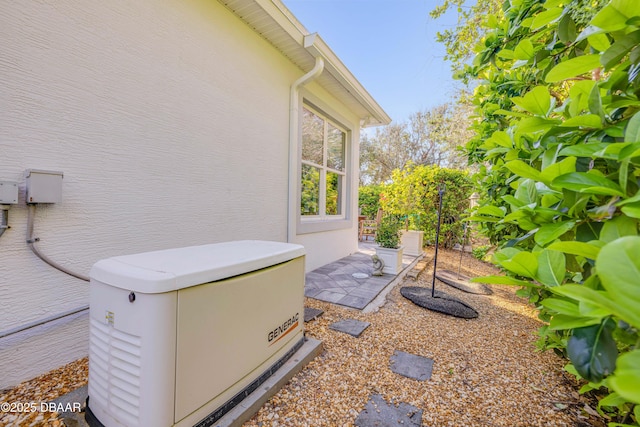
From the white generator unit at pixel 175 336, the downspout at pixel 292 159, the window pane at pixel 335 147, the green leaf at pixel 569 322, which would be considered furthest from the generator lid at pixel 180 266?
the window pane at pixel 335 147

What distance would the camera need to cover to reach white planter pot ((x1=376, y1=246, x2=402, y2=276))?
173 inches

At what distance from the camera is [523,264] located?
649 millimetres

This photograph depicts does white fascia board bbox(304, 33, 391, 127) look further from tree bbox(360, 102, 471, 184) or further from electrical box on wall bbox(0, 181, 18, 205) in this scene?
tree bbox(360, 102, 471, 184)

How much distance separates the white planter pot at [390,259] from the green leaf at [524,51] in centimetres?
349

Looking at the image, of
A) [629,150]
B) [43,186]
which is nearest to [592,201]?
[629,150]

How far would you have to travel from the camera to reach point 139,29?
2.17 metres

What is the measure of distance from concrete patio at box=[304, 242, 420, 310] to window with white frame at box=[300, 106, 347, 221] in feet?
3.36

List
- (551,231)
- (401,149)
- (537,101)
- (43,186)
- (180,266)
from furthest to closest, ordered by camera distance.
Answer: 1. (401,149)
2. (43,186)
3. (180,266)
4. (537,101)
5. (551,231)

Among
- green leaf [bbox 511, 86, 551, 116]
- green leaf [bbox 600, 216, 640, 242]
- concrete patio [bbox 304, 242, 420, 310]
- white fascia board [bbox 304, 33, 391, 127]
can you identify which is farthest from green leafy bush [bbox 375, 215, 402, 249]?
green leaf [bbox 600, 216, 640, 242]

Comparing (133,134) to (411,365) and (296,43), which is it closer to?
A: (296,43)

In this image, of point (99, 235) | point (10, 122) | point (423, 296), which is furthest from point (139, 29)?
point (423, 296)

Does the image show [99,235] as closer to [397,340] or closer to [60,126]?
[60,126]

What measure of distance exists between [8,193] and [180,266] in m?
1.29

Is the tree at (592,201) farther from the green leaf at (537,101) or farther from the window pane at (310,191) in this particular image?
the window pane at (310,191)
